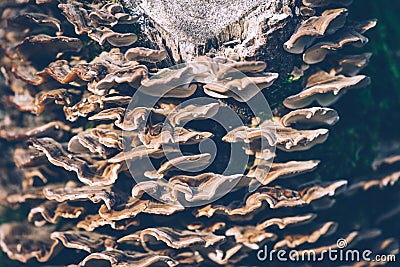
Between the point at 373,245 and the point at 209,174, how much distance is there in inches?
57.2

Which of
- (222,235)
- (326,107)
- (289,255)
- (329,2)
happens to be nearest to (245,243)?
(222,235)

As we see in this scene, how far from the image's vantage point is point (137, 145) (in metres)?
2.94

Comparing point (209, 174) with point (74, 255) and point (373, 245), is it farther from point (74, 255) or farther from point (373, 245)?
point (373, 245)

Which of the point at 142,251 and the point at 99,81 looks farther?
the point at 142,251

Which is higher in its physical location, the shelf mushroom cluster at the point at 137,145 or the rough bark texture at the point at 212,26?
the rough bark texture at the point at 212,26

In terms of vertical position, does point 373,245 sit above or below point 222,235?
below

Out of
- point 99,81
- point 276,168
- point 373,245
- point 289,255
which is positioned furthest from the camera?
point 373,245

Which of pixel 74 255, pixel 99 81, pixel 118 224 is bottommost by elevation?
pixel 74 255

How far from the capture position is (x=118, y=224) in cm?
304

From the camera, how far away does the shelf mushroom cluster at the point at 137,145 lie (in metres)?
2.88

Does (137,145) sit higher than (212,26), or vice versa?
(212,26)

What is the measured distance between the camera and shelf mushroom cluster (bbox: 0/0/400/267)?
9.46 ft

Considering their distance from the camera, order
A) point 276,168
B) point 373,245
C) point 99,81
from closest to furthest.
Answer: point 99,81 < point 276,168 < point 373,245

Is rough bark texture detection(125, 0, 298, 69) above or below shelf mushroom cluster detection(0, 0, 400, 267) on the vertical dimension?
above
